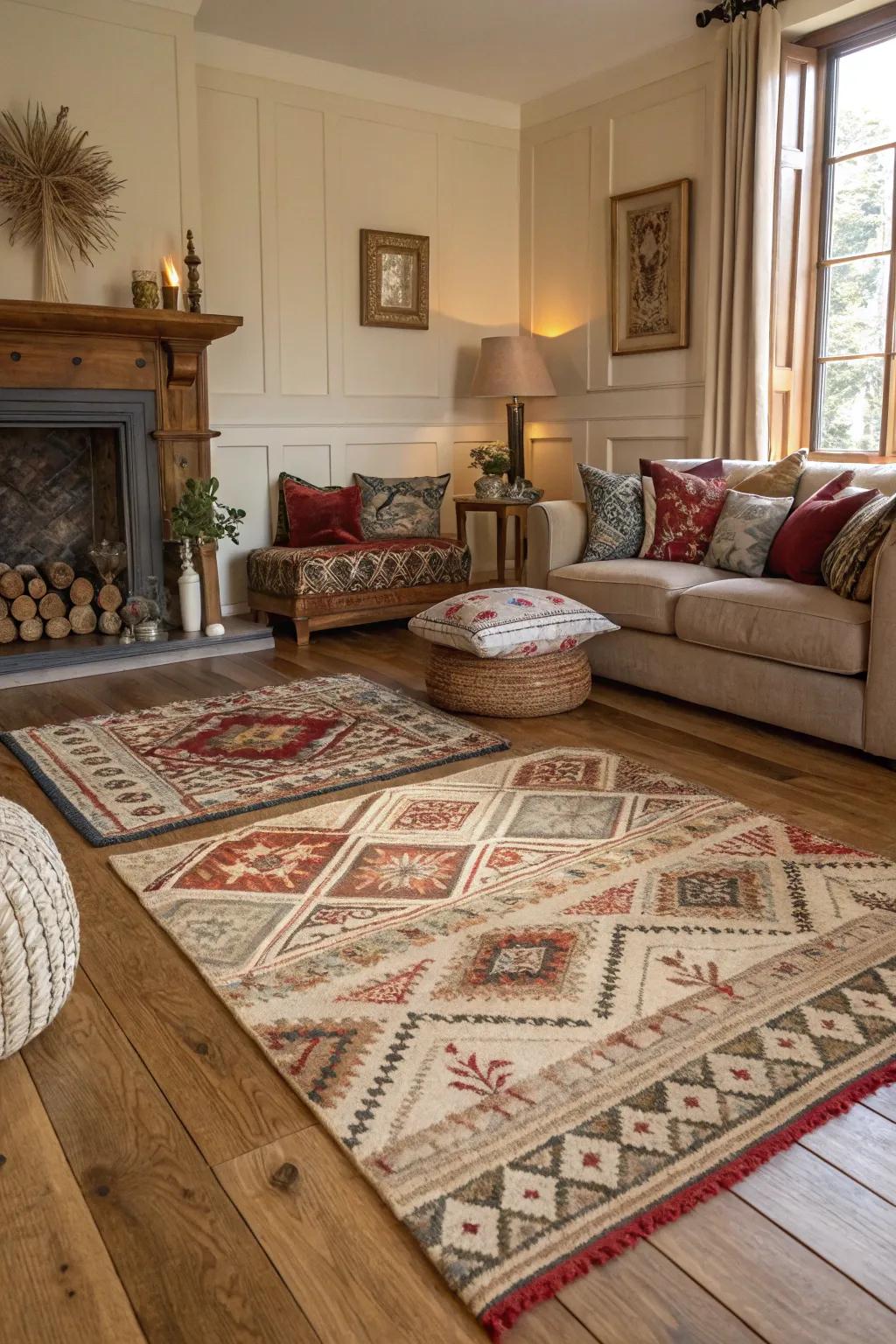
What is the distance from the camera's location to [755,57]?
4688mm

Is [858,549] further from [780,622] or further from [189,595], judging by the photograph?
[189,595]

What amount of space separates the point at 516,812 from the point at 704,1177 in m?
1.40

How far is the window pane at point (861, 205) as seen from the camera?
4.57 metres

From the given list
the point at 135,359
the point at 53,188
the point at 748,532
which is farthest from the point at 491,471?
the point at 53,188

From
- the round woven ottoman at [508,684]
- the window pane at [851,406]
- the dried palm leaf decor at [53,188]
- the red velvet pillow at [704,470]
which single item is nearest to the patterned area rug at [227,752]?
the round woven ottoman at [508,684]

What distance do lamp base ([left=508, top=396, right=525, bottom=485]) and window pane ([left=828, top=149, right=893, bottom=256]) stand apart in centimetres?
183

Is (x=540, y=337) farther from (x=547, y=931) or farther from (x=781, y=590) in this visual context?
(x=547, y=931)

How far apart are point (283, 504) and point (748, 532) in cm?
260

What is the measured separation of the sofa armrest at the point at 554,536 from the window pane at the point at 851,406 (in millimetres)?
1348

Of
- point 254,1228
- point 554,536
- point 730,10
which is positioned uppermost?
point 730,10

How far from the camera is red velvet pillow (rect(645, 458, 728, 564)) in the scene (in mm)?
4062

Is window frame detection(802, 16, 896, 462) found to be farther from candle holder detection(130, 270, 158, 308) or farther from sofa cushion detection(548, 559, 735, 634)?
candle holder detection(130, 270, 158, 308)

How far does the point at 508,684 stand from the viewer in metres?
3.58

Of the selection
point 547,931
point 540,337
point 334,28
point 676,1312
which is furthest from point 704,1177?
point 540,337
